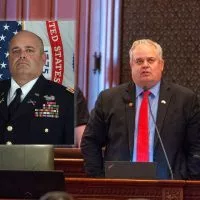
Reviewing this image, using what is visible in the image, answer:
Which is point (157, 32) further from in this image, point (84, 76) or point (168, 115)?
point (168, 115)

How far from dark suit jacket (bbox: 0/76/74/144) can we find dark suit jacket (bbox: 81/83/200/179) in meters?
0.21

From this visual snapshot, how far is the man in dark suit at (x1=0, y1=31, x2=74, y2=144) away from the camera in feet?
13.6

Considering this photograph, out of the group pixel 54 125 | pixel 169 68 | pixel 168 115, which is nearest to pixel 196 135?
pixel 168 115

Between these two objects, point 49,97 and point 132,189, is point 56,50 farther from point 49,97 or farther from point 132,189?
point 132,189

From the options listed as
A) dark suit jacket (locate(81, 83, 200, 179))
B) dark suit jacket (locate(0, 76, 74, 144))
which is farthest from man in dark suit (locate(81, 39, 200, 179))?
dark suit jacket (locate(0, 76, 74, 144))

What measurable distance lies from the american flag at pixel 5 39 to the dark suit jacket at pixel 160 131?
658 millimetres

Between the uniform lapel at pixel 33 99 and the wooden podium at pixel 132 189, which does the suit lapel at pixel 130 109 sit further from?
the wooden podium at pixel 132 189

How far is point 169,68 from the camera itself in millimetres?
5711

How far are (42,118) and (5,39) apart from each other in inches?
22.6

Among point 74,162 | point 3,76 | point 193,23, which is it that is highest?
point 193,23

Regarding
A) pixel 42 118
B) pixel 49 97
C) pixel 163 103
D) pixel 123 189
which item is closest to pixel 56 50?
pixel 49 97

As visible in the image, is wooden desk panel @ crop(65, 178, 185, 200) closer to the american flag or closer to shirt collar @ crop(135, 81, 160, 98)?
shirt collar @ crop(135, 81, 160, 98)

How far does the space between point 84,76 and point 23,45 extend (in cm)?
161

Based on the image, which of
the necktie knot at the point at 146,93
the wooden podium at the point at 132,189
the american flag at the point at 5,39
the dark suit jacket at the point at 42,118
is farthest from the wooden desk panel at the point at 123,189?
the american flag at the point at 5,39
